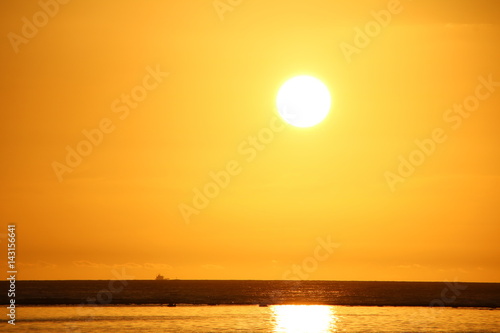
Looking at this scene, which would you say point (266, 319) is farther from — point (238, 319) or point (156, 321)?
point (156, 321)

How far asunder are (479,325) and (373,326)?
13578 mm

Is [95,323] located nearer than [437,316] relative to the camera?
Yes

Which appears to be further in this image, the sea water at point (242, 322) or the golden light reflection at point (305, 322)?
the golden light reflection at point (305, 322)

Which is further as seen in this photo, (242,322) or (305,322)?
(305,322)

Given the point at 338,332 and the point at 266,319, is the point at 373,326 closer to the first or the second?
the point at 338,332

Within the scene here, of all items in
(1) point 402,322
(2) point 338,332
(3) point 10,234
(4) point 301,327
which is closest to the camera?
(3) point 10,234

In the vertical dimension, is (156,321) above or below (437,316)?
below

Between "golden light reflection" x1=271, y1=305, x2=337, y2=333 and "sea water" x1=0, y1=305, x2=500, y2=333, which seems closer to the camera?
"sea water" x1=0, y1=305, x2=500, y2=333

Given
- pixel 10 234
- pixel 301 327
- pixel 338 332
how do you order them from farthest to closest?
pixel 301 327 < pixel 338 332 < pixel 10 234

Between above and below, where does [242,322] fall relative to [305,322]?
below

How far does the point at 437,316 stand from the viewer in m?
108

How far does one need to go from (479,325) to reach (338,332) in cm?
2096

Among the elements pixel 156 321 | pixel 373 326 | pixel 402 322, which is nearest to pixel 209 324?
pixel 156 321

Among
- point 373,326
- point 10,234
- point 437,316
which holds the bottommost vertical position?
point 10,234
